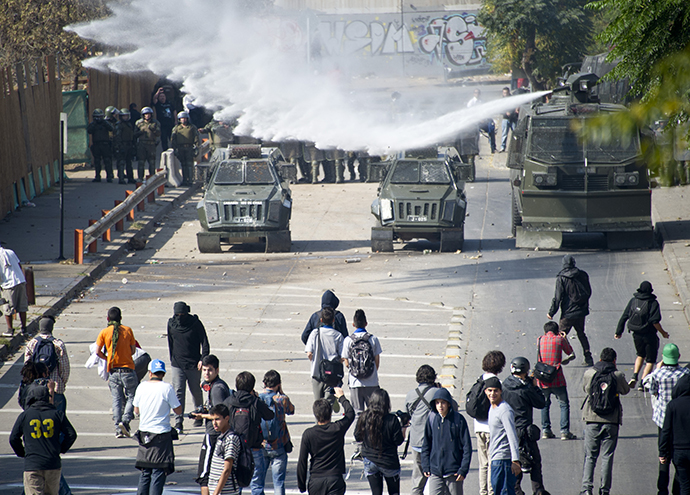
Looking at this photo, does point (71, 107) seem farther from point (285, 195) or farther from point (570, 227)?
point (570, 227)

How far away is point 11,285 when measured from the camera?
14.3 metres

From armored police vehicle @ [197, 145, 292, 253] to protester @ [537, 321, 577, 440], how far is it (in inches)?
443

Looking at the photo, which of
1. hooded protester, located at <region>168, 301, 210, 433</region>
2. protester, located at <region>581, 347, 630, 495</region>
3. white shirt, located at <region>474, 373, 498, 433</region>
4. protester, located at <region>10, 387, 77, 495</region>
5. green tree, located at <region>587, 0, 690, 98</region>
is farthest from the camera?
hooded protester, located at <region>168, 301, 210, 433</region>

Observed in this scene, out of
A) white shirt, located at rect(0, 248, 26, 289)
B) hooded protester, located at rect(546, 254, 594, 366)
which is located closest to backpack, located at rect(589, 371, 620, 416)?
hooded protester, located at rect(546, 254, 594, 366)

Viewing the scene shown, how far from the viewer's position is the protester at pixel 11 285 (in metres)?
14.3

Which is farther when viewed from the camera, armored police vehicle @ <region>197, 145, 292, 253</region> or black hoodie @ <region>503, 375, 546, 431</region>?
armored police vehicle @ <region>197, 145, 292, 253</region>

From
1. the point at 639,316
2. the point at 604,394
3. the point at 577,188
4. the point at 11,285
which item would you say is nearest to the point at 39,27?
the point at 577,188

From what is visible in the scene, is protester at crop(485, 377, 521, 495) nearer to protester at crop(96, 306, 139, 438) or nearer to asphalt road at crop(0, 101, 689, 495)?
asphalt road at crop(0, 101, 689, 495)

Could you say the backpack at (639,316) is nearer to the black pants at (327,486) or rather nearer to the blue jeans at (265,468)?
the blue jeans at (265,468)

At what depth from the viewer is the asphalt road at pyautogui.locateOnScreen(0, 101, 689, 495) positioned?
10.6 meters

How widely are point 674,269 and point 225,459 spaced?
516 inches

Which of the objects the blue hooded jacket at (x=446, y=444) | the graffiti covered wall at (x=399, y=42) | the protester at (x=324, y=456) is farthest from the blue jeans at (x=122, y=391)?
the graffiti covered wall at (x=399, y=42)

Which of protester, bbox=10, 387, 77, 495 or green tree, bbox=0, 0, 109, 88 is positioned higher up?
green tree, bbox=0, 0, 109, 88

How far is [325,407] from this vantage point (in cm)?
815
